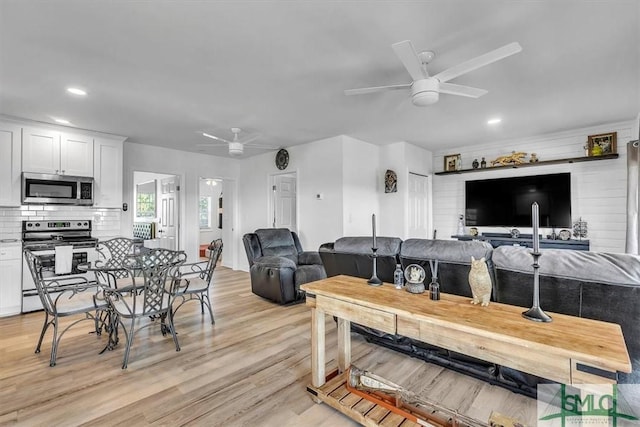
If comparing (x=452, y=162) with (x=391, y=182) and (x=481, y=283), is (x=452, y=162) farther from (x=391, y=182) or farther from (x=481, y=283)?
(x=481, y=283)

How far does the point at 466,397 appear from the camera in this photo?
1.92 meters

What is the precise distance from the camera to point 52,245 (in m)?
3.89

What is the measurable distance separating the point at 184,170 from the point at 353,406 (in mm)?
5603

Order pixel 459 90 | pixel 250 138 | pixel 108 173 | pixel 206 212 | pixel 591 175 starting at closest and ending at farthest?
pixel 459 90
pixel 591 175
pixel 108 173
pixel 250 138
pixel 206 212

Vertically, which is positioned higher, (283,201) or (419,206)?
(283,201)

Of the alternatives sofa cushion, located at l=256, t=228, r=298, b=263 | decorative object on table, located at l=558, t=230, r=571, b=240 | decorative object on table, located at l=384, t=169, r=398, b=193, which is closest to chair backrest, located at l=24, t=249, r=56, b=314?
sofa cushion, located at l=256, t=228, r=298, b=263

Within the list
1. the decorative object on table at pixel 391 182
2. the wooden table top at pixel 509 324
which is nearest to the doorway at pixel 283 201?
the decorative object on table at pixel 391 182

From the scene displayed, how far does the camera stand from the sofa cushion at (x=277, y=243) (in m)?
4.69

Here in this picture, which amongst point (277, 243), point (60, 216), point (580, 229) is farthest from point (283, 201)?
point (580, 229)

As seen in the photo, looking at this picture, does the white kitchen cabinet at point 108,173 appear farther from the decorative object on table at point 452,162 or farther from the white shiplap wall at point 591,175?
the white shiplap wall at point 591,175

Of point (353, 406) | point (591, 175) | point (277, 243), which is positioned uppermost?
point (591, 175)

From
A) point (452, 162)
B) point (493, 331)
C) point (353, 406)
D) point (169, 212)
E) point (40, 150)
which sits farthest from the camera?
point (169, 212)

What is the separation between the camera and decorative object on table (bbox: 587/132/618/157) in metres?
4.32

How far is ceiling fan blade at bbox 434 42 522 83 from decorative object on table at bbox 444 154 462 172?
12.7ft
